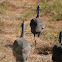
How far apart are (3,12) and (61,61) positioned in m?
6.29

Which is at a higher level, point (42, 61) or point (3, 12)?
point (3, 12)

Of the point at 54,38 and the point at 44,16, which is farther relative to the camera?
the point at 44,16

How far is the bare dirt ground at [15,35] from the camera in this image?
590cm

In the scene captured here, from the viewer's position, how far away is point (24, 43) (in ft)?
14.0

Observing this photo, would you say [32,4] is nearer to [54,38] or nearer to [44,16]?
[44,16]

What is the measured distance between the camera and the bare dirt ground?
5.90 m

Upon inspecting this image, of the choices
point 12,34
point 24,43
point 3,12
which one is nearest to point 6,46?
point 12,34

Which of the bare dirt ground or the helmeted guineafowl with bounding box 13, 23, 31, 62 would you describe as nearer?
the helmeted guineafowl with bounding box 13, 23, 31, 62

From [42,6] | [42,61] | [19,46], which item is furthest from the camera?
[42,6]

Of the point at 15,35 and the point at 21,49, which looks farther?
the point at 15,35

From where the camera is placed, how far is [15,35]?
7727 millimetres

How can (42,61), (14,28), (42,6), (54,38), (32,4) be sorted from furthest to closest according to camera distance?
(32,4) < (42,6) < (14,28) < (54,38) < (42,61)

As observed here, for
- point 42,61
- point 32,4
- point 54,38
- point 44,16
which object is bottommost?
point 42,61

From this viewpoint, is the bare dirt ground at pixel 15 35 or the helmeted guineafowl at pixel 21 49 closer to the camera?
the helmeted guineafowl at pixel 21 49
